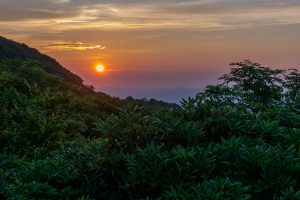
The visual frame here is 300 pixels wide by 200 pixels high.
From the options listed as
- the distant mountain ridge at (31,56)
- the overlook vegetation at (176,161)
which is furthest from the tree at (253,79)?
the distant mountain ridge at (31,56)

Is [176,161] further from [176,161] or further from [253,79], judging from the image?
[253,79]

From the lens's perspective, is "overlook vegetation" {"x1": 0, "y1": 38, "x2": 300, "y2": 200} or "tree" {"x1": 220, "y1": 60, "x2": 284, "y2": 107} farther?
"tree" {"x1": 220, "y1": 60, "x2": 284, "y2": 107}

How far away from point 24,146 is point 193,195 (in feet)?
30.7

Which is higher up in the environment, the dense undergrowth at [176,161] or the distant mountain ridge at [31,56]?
the dense undergrowth at [176,161]

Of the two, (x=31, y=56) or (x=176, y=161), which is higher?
(x=176, y=161)

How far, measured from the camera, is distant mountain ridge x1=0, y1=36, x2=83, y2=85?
81625mm

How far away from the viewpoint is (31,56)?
3748 inches

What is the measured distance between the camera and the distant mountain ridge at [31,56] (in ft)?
268

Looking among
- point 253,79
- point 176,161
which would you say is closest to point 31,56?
point 253,79

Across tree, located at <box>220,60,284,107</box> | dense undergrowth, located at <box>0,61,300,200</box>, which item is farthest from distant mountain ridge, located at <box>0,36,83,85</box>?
dense undergrowth, located at <box>0,61,300,200</box>

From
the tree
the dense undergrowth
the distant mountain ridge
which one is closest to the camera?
the dense undergrowth

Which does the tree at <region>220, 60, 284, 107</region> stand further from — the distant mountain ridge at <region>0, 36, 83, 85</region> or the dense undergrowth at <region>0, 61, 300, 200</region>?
the distant mountain ridge at <region>0, 36, 83, 85</region>

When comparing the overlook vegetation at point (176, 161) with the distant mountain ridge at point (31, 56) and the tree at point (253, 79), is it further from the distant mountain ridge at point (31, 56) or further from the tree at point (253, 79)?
the distant mountain ridge at point (31, 56)

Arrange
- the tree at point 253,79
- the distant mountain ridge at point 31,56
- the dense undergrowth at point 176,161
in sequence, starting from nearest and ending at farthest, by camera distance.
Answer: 1. the dense undergrowth at point 176,161
2. the tree at point 253,79
3. the distant mountain ridge at point 31,56
